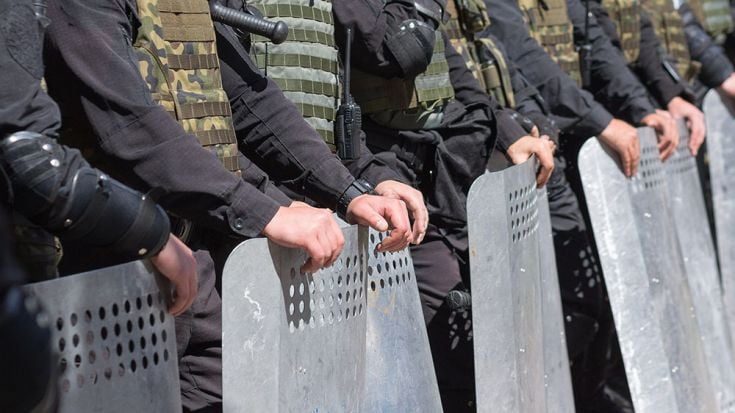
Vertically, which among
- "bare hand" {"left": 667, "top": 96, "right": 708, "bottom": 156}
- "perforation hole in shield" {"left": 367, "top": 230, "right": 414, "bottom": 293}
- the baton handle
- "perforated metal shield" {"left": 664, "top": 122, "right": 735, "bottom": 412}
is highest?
the baton handle

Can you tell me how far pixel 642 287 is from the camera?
13.4 feet

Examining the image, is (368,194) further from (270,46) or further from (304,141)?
(270,46)

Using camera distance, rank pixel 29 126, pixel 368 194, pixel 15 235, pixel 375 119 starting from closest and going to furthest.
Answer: pixel 29 126 → pixel 15 235 → pixel 368 194 → pixel 375 119

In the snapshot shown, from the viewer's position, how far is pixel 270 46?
3.35 meters

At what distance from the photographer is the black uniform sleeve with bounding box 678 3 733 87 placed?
6789 millimetres

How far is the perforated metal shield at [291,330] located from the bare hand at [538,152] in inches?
47.0

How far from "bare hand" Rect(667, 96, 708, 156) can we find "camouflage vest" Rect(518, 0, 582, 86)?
1.67ft

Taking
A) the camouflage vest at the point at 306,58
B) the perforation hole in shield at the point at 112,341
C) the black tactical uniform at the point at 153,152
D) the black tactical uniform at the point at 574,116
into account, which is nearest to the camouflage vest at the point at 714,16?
the black tactical uniform at the point at 574,116

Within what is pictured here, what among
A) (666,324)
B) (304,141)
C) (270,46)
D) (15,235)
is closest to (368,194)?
(304,141)

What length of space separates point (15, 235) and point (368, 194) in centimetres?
102

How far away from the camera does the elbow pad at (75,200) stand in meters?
2.18

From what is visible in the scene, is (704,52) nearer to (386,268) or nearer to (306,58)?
(306,58)

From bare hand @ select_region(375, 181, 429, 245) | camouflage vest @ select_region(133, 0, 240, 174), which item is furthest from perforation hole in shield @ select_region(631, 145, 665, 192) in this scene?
camouflage vest @ select_region(133, 0, 240, 174)

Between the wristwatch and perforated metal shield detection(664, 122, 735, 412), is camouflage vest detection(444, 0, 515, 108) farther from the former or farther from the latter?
the wristwatch
